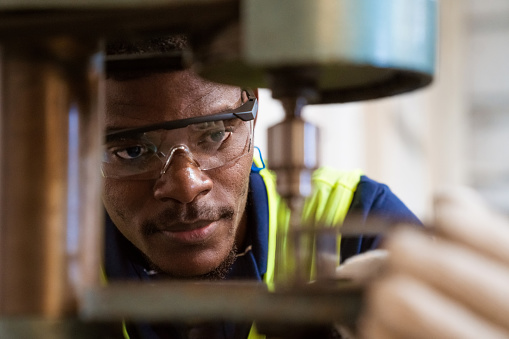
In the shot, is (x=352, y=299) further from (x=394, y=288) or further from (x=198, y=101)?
(x=198, y=101)

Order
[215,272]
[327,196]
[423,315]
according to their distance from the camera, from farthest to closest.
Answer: [327,196], [215,272], [423,315]

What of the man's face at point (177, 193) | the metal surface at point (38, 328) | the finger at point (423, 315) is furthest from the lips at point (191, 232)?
the finger at point (423, 315)

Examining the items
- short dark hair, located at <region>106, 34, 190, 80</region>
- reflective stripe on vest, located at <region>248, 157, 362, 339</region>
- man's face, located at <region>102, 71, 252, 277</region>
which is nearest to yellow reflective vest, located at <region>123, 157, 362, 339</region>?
reflective stripe on vest, located at <region>248, 157, 362, 339</region>

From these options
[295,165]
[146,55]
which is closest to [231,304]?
[295,165]

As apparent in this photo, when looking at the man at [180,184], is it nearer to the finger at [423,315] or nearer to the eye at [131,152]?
the eye at [131,152]

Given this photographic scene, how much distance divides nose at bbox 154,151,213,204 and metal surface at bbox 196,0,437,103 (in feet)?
1.70

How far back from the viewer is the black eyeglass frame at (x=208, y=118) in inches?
36.7

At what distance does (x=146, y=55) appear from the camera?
0.67 metres

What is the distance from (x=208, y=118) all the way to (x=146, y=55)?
0.30 meters

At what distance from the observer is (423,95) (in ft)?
9.39

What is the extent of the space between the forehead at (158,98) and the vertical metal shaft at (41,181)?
41cm

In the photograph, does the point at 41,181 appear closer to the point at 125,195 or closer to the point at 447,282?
the point at 447,282

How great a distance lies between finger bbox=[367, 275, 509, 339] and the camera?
1.16ft

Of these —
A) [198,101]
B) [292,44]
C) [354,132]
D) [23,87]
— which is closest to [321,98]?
[292,44]
